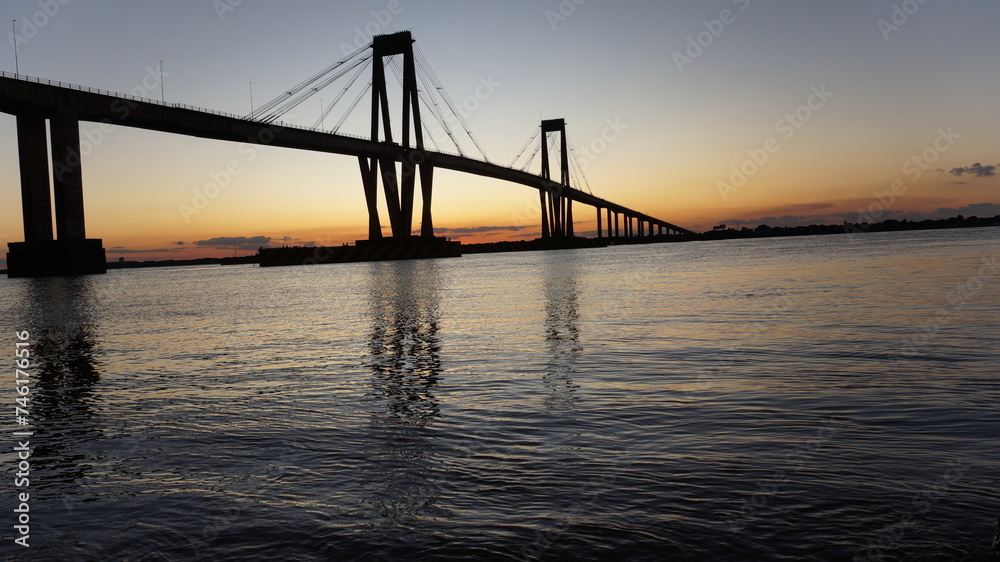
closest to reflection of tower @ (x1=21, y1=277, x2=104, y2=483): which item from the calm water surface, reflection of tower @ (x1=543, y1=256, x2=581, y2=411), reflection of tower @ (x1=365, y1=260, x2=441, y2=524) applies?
the calm water surface

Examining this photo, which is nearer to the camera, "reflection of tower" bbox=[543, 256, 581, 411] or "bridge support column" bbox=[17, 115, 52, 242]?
"reflection of tower" bbox=[543, 256, 581, 411]

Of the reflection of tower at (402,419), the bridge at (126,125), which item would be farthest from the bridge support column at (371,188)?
the reflection of tower at (402,419)

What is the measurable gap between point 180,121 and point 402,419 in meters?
69.9

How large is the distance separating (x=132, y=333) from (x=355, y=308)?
793 centimetres

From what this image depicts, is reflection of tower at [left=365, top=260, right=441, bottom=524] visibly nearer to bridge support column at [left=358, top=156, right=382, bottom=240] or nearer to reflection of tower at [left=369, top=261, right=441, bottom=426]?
reflection of tower at [left=369, top=261, right=441, bottom=426]

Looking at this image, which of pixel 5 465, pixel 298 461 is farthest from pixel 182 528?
pixel 5 465

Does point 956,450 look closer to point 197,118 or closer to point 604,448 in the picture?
point 604,448

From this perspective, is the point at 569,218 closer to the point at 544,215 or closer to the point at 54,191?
the point at 544,215

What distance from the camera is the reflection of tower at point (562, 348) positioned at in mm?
8562

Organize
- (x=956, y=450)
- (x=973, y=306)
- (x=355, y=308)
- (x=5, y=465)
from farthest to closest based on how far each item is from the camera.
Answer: (x=355, y=308)
(x=973, y=306)
(x=5, y=465)
(x=956, y=450)

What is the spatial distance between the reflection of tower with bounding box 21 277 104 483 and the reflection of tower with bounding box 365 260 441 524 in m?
2.50

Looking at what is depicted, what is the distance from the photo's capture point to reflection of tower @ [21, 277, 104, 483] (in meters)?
6.53

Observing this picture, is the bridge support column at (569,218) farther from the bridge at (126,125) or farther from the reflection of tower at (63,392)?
the reflection of tower at (63,392)

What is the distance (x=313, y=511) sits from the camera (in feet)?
15.5
